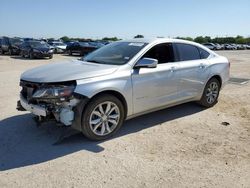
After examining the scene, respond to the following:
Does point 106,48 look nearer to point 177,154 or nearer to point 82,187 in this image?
point 177,154

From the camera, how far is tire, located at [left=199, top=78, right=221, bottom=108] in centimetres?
644

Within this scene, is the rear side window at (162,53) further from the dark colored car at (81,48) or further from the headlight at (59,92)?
the dark colored car at (81,48)

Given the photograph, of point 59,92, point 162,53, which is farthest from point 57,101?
point 162,53

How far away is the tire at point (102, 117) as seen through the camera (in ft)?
14.2

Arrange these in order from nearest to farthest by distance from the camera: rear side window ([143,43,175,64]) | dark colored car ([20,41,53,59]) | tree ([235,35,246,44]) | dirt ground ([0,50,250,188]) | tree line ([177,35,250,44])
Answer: dirt ground ([0,50,250,188]) < rear side window ([143,43,175,64]) < dark colored car ([20,41,53,59]) < tree ([235,35,246,44]) < tree line ([177,35,250,44])

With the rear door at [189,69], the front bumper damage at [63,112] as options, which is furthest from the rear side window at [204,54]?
the front bumper damage at [63,112]

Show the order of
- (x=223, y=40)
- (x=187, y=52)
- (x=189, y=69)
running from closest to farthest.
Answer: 1. (x=189, y=69)
2. (x=187, y=52)
3. (x=223, y=40)

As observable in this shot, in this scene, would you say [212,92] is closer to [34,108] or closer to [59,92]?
[59,92]

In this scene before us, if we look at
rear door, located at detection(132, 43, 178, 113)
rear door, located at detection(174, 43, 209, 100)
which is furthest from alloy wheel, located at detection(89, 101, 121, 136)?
rear door, located at detection(174, 43, 209, 100)

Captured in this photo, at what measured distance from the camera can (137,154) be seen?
4086 mm

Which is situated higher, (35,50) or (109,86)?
(35,50)

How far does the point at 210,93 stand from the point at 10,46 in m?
23.8

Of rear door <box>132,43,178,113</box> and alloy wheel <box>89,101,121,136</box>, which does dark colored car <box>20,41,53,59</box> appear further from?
alloy wheel <box>89,101,121,136</box>

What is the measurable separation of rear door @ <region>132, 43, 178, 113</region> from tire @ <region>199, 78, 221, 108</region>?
111 centimetres
